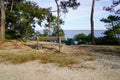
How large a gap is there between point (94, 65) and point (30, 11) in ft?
48.7

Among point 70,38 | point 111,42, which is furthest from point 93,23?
point 70,38

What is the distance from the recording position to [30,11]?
72.0 ft

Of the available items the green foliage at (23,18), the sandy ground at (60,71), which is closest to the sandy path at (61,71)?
the sandy ground at (60,71)

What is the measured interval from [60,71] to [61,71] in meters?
0.03

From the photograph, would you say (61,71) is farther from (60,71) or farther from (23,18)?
(23,18)

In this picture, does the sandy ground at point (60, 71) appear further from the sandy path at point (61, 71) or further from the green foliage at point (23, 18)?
the green foliage at point (23, 18)

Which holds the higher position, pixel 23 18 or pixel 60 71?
pixel 23 18

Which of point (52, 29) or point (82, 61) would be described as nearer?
point (82, 61)

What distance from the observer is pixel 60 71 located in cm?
740

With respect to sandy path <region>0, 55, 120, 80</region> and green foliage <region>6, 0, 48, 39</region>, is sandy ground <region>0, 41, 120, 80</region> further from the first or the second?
green foliage <region>6, 0, 48, 39</region>

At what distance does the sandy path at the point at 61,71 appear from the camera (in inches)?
262

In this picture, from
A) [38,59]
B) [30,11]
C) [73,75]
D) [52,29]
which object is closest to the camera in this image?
[73,75]

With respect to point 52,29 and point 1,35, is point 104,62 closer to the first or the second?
point 1,35

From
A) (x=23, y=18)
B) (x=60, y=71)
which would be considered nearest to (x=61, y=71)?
(x=60, y=71)
